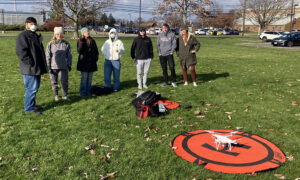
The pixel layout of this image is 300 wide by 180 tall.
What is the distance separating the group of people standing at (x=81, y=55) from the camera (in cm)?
600

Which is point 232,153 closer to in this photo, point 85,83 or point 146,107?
point 146,107

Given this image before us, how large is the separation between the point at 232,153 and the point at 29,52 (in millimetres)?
4684

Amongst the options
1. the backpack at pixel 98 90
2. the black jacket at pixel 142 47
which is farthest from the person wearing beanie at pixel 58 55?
the black jacket at pixel 142 47

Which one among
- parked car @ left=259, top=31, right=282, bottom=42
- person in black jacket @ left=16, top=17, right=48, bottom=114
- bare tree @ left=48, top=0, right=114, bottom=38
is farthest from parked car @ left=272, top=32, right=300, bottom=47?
person in black jacket @ left=16, top=17, right=48, bottom=114

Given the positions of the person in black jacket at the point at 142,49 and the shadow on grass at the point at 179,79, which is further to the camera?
the shadow on grass at the point at 179,79

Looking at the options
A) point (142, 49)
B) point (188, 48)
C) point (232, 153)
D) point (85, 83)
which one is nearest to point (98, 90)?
point (85, 83)

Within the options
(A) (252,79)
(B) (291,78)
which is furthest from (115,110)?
(B) (291,78)

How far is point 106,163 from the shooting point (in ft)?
13.9

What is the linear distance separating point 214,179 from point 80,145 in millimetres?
2359

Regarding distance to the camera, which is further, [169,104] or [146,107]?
[169,104]

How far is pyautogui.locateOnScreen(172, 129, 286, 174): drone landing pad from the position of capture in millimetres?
4195

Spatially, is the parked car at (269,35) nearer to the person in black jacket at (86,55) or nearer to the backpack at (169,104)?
the backpack at (169,104)

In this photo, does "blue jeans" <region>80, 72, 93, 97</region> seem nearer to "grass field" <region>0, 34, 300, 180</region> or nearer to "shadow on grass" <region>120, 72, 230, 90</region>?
"grass field" <region>0, 34, 300, 180</region>

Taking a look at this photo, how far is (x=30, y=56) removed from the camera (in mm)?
6027
